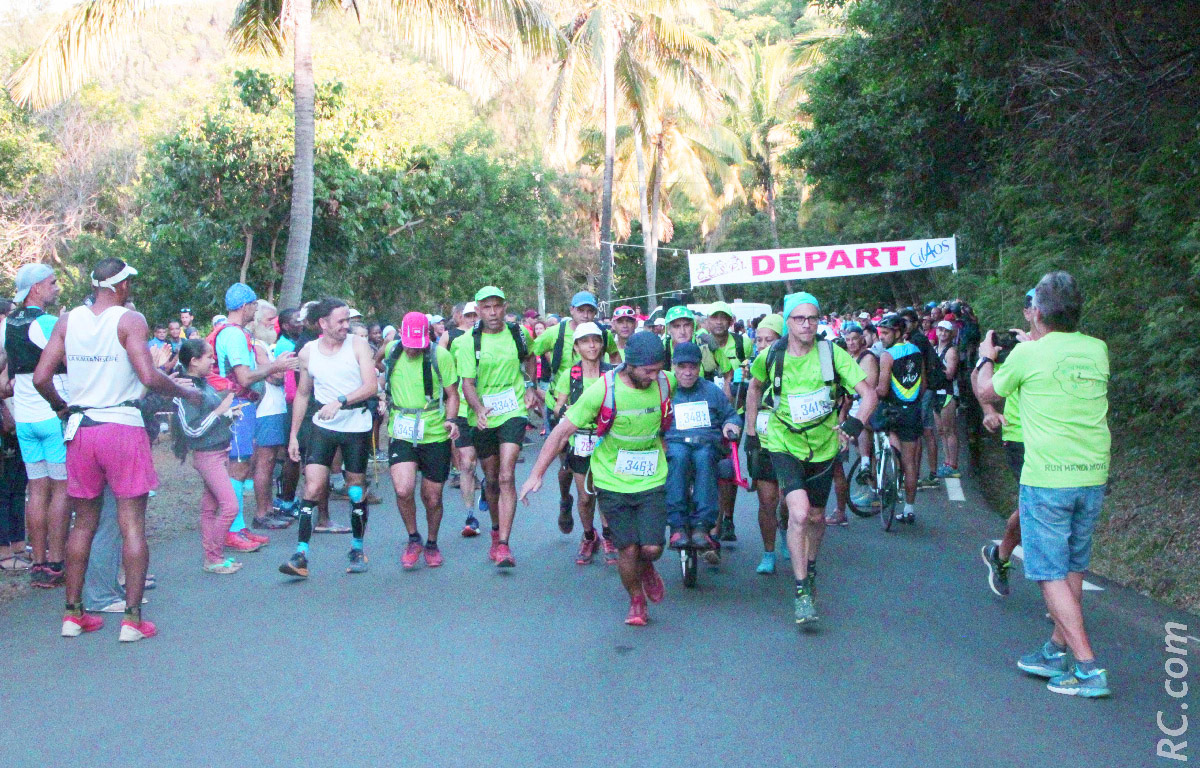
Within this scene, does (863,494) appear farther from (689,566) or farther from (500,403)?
(500,403)

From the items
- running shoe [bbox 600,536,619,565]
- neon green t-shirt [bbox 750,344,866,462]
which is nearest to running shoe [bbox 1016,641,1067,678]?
neon green t-shirt [bbox 750,344,866,462]

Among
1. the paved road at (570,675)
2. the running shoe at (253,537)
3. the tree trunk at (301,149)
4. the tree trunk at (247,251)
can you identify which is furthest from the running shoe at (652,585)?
the tree trunk at (247,251)

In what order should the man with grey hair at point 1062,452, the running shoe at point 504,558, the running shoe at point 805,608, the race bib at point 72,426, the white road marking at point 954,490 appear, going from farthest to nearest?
1. the white road marking at point 954,490
2. the running shoe at point 504,558
3. the running shoe at point 805,608
4. the race bib at point 72,426
5. the man with grey hair at point 1062,452

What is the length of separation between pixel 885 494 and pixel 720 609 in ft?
11.3

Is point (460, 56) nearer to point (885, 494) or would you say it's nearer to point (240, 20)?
point (240, 20)

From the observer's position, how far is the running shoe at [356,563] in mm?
8586

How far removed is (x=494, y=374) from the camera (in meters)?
9.00

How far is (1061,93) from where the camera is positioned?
977 cm

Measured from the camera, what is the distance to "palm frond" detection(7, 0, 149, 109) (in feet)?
49.7

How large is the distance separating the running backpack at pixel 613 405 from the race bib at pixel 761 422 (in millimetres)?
783

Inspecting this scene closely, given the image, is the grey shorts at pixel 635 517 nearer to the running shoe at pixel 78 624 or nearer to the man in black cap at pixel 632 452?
the man in black cap at pixel 632 452

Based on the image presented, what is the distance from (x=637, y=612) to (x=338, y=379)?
2.93 metres

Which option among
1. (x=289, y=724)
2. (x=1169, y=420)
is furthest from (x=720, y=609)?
(x=1169, y=420)

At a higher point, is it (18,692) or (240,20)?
(240,20)
